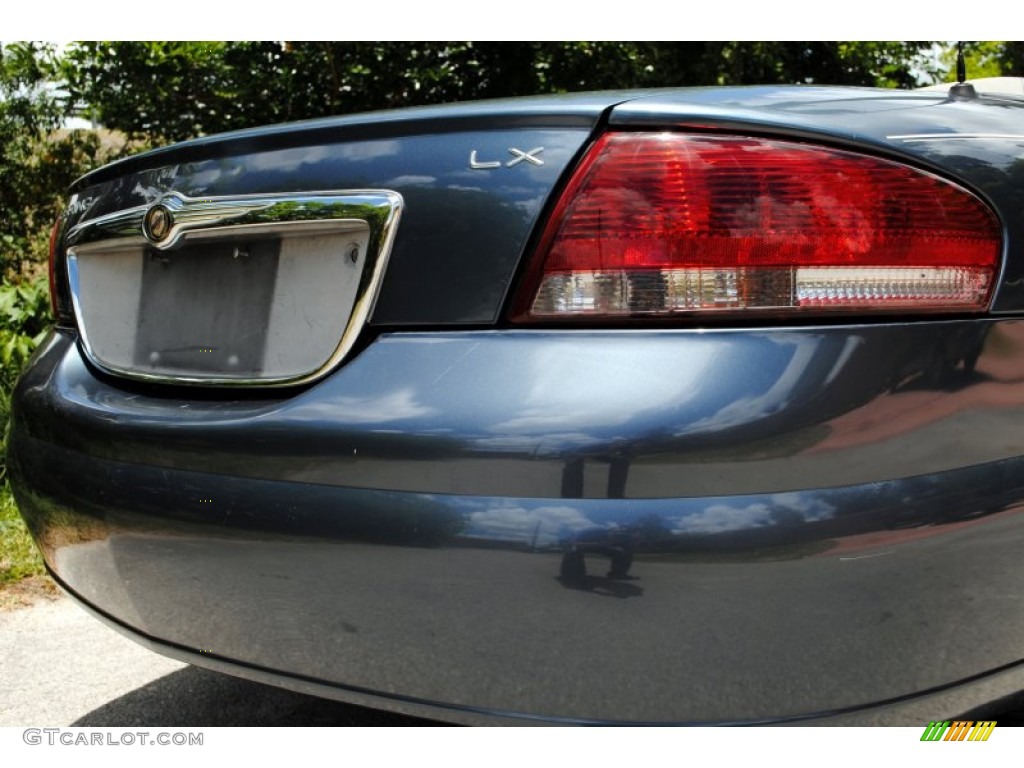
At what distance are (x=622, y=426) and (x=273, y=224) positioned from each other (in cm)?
70

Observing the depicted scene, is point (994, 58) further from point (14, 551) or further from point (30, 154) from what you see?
point (14, 551)

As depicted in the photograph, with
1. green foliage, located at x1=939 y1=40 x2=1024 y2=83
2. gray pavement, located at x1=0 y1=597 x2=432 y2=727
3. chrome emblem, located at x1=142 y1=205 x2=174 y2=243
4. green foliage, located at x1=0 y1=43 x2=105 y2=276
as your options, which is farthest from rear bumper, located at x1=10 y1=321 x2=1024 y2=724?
green foliage, located at x1=939 y1=40 x2=1024 y2=83

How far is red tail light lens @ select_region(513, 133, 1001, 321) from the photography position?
1473 mm

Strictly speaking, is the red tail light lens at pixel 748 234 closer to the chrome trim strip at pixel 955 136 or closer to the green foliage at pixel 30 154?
the chrome trim strip at pixel 955 136

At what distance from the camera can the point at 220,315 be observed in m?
1.85

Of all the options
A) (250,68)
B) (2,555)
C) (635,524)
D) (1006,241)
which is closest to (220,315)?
(635,524)

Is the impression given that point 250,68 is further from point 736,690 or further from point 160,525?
point 736,690

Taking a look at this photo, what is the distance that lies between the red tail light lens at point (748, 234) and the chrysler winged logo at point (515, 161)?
0.08 m

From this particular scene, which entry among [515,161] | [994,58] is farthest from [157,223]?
[994,58]

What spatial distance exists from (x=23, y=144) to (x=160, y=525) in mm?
6534

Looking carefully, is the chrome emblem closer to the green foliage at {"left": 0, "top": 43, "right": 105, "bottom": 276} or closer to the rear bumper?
the rear bumper

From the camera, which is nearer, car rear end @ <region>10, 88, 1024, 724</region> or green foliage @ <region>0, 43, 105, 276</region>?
car rear end @ <region>10, 88, 1024, 724</region>

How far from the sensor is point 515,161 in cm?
155
